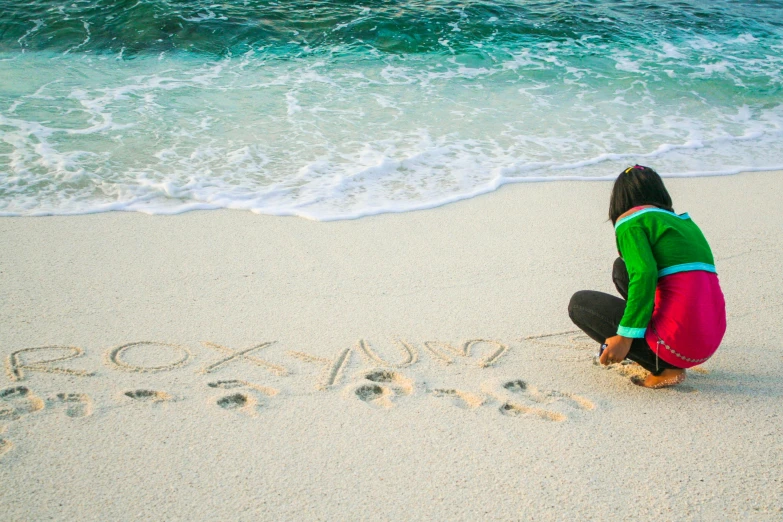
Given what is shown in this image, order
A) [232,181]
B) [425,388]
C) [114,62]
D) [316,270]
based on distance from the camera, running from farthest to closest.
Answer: [114,62], [232,181], [316,270], [425,388]

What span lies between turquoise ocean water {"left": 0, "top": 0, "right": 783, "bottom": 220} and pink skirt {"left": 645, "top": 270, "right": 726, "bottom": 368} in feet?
7.80

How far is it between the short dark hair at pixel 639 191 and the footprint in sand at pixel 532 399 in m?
0.76

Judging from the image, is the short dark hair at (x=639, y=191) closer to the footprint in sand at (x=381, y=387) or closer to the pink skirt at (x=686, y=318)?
the pink skirt at (x=686, y=318)

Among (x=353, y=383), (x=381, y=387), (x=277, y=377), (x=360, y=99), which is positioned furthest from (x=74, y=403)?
(x=360, y=99)

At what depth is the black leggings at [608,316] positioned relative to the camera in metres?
2.46

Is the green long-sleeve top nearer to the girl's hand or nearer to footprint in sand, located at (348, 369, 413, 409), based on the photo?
the girl's hand

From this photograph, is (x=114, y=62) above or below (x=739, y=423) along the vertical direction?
above

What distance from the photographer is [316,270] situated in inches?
142

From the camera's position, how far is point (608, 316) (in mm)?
2562

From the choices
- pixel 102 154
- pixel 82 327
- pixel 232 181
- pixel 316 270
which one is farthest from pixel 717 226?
pixel 102 154

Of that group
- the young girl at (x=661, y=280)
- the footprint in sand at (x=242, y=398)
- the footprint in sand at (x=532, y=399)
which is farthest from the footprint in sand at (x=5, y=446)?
the young girl at (x=661, y=280)

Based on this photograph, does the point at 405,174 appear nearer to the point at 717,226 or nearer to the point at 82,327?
the point at 717,226

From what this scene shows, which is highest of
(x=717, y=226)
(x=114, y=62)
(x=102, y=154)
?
(x=114, y=62)

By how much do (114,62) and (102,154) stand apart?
3.46 m
